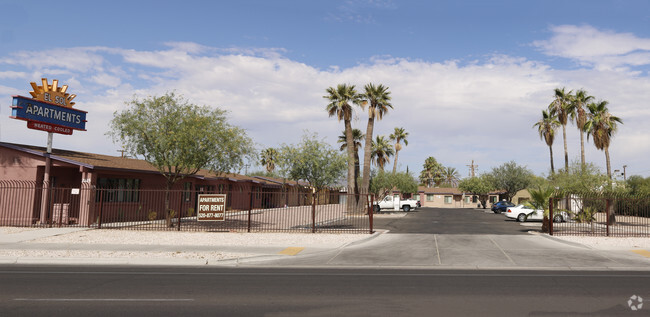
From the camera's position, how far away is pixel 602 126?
34531mm

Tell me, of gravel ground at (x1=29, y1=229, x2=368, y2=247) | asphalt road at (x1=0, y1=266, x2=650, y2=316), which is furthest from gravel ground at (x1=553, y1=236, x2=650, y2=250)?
gravel ground at (x1=29, y1=229, x2=368, y2=247)

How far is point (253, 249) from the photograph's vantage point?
1659cm

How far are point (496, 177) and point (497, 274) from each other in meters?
66.4

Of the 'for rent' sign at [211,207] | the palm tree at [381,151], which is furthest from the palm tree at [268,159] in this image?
the 'for rent' sign at [211,207]

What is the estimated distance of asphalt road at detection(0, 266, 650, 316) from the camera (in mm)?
7938

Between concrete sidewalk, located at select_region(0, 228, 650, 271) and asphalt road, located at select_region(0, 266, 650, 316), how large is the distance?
4.59ft

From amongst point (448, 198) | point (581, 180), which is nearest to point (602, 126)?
point (581, 180)

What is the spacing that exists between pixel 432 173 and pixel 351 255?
304 ft

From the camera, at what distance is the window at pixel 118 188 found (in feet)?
85.6

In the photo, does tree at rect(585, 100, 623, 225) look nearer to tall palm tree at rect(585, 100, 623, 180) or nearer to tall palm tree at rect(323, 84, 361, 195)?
tall palm tree at rect(585, 100, 623, 180)

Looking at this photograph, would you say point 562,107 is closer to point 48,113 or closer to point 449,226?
point 449,226

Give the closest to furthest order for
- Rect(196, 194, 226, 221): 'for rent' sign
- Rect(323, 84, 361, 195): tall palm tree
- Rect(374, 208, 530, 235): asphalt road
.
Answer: Rect(196, 194, 226, 221): 'for rent' sign → Rect(374, 208, 530, 235): asphalt road → Rect(323, 84, 361, 195): tall palm tree

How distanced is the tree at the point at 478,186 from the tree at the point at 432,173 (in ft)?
71.2

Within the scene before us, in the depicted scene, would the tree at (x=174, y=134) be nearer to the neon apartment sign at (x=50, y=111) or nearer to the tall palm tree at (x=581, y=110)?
the neon apartment sign at (x=50, y=111)
